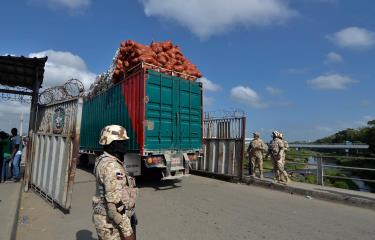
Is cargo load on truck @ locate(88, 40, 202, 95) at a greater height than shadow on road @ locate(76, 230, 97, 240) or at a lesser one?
greater

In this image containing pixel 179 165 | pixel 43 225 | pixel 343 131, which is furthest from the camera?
pixel 343 131

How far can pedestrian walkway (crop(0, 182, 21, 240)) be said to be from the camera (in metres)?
5.25

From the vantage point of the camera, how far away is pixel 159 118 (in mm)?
10156

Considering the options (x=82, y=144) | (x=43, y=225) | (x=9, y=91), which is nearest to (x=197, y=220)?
(x=43, y=225)

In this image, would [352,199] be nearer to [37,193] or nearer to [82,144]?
[37,193]

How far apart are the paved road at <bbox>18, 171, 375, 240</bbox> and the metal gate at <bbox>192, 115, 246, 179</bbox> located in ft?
7.42

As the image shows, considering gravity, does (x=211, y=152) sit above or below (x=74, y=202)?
above

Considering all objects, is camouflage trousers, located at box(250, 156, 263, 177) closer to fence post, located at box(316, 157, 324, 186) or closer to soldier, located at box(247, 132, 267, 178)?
soldier, located at box(247, 132, 267, 178)

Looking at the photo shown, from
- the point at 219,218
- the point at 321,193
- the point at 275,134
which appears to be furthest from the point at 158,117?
the point at 321,193

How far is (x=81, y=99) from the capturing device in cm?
691

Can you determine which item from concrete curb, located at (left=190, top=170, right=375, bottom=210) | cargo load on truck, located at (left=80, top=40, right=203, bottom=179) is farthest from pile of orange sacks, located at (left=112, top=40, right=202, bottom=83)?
concrete curb, located at (left=190, top=170, right=375, bottom=210)

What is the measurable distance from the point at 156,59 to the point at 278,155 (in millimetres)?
4825

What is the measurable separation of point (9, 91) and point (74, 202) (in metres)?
4.70

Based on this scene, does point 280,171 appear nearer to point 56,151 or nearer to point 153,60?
point 153,60
